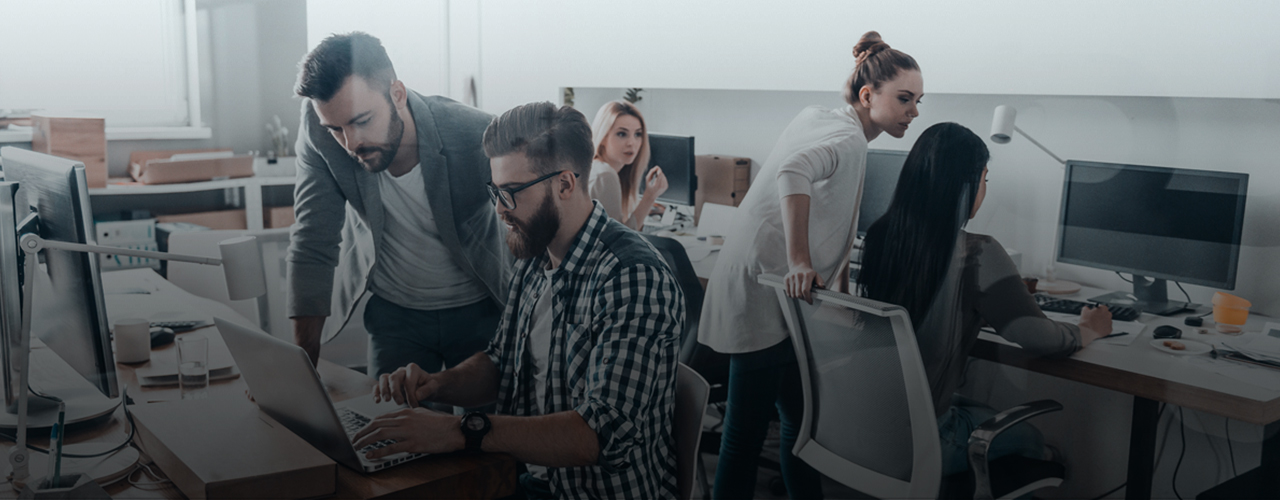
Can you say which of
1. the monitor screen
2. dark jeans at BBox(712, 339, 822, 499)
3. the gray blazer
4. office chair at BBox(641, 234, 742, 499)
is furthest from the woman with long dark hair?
the gray blazer

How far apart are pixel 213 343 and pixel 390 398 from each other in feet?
1.62

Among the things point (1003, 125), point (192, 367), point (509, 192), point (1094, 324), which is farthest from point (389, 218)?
point (1094, 324)

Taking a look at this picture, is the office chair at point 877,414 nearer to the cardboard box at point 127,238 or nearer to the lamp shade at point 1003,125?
the lamp shade at point 1003,125

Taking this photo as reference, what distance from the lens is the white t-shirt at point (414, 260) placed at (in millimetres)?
1823

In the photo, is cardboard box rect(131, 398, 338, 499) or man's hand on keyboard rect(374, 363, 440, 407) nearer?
cardboard box rect(131, 398, 338, 499)

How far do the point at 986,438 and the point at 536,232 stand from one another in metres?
0.86

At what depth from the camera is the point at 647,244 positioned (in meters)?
1.47

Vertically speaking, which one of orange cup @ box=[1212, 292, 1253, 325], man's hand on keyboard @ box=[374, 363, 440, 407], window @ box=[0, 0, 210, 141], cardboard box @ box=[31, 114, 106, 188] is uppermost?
window @ box=[0, 0, 210, 141]

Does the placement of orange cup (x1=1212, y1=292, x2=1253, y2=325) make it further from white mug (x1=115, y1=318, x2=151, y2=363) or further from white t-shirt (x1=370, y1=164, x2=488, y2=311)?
white mug (x1=115, y1=318, x2=151, y2=363)

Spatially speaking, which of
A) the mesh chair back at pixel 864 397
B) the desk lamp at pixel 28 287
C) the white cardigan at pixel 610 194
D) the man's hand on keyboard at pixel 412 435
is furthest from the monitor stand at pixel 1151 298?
the desk lamp at pixel 28 287

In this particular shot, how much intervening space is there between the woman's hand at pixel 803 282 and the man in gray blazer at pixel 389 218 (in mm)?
628

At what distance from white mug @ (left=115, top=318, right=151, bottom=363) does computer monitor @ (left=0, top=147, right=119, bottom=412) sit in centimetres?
17

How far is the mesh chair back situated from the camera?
1.42 meters

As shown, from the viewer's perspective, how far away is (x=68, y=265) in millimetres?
1312
